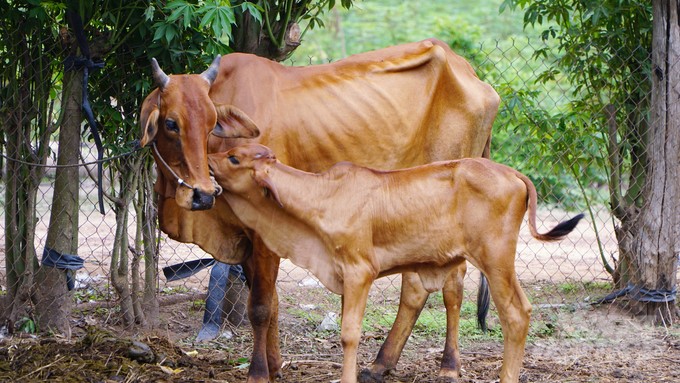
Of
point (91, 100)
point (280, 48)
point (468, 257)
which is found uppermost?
point (280, 48)

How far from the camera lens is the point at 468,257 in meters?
4.52

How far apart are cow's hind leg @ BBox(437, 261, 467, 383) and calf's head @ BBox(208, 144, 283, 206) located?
4.26 ft

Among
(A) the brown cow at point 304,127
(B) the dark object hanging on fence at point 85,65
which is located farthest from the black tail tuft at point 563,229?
(B) the dark object hanging on fence at point 85,65

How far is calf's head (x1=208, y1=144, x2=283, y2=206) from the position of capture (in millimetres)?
4527

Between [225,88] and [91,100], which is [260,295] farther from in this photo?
[91,100]

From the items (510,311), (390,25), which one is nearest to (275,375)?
(510,311)

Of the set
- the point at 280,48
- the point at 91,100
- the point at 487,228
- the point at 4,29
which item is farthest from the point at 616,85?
the point at 4,29

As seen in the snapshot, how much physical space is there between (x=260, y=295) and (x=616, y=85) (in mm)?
3386

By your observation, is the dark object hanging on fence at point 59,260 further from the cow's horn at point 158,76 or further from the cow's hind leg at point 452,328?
the cow's hind leg at point 452,328

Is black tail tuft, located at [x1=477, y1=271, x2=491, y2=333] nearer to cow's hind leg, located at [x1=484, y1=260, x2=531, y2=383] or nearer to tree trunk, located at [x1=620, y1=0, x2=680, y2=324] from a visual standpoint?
cow's hind leg, located at [x1=484, y1=260, x2=531, y2=383]

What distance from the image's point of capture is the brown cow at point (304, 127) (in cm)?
464

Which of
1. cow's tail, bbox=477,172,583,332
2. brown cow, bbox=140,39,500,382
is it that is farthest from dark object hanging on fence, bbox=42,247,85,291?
cow's tail, bbox=477,172,583,332

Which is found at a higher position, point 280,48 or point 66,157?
point 280,48

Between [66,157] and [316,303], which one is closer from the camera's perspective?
[66,157]
